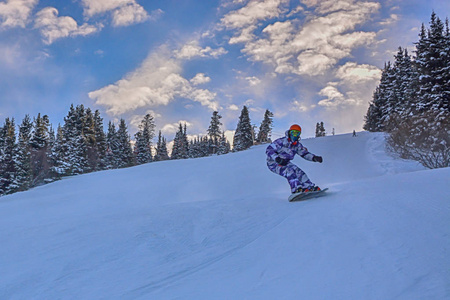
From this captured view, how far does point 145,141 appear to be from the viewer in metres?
51.4

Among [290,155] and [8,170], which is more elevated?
[8,170]

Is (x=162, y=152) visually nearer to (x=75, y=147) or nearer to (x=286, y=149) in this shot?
(x=75, y=147)

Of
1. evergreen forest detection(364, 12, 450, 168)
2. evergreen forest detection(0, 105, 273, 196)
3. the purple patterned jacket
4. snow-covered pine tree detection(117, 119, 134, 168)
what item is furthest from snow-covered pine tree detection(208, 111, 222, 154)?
the purple patterned jacket

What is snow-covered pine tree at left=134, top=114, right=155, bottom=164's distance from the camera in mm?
49562

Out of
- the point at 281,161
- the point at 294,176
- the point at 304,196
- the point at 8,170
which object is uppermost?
the point at 8,170

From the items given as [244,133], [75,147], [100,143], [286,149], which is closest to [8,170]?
[75,147]

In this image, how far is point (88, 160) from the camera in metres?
39.3

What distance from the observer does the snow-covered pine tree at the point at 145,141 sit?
49562 mm

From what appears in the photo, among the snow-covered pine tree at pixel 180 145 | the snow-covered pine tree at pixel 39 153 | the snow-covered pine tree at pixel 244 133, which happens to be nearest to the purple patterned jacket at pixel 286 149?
the snow-covered pine tree at pixel 39 153

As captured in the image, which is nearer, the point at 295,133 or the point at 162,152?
the point at 295,133

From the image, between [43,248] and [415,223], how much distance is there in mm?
4246

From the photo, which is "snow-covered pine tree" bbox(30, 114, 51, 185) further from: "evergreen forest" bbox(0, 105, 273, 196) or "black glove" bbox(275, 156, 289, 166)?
"black glove" bbox(275, 156, 289, 166)

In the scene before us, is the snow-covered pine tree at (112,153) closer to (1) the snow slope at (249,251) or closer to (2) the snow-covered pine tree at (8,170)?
(2) the snow-covered pine tree at (8,170)

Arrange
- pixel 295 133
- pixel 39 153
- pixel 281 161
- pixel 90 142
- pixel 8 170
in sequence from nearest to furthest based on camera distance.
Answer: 1. pixel 281 161
2. pixel 295 133
3. pixel 8 170
4. pixel 39 153
5. pixel 90 142
